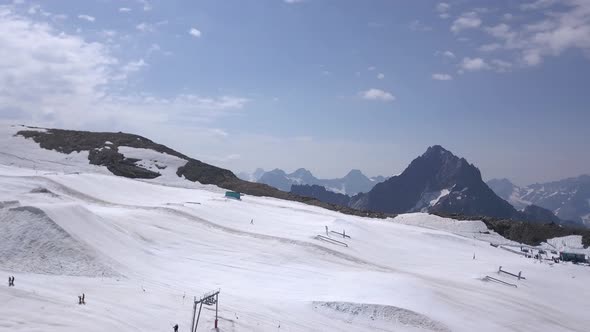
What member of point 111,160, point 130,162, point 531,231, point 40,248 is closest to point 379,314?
point 40,248

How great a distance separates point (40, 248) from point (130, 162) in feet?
238

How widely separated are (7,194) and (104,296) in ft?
120

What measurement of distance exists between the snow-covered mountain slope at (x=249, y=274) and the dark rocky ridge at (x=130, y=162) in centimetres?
2995

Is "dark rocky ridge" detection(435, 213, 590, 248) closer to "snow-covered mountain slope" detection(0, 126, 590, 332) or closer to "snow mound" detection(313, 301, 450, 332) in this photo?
"snow-covered mountain slope" detection(0, 126, 590, 332)

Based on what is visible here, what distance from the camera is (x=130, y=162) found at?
104125mm

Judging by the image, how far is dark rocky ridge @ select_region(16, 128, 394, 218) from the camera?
317 feet

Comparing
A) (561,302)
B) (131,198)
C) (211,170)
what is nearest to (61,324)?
(561,302)

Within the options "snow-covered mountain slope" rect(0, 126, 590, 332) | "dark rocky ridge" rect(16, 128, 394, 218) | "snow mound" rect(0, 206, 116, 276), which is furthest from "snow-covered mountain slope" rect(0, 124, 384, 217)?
"snow mound" rect(0, 206, 116, 276)

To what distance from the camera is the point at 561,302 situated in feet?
137

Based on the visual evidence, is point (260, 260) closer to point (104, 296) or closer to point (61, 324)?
point (104, 296)

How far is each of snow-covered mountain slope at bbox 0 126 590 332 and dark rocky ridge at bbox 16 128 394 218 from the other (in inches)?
1179

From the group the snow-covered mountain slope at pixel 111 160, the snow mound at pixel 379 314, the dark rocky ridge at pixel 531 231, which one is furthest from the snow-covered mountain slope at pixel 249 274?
the snow-covered mountain slope at pixel 111 160

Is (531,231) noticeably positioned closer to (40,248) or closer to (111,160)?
(40,248)

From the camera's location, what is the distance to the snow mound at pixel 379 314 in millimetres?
30422
